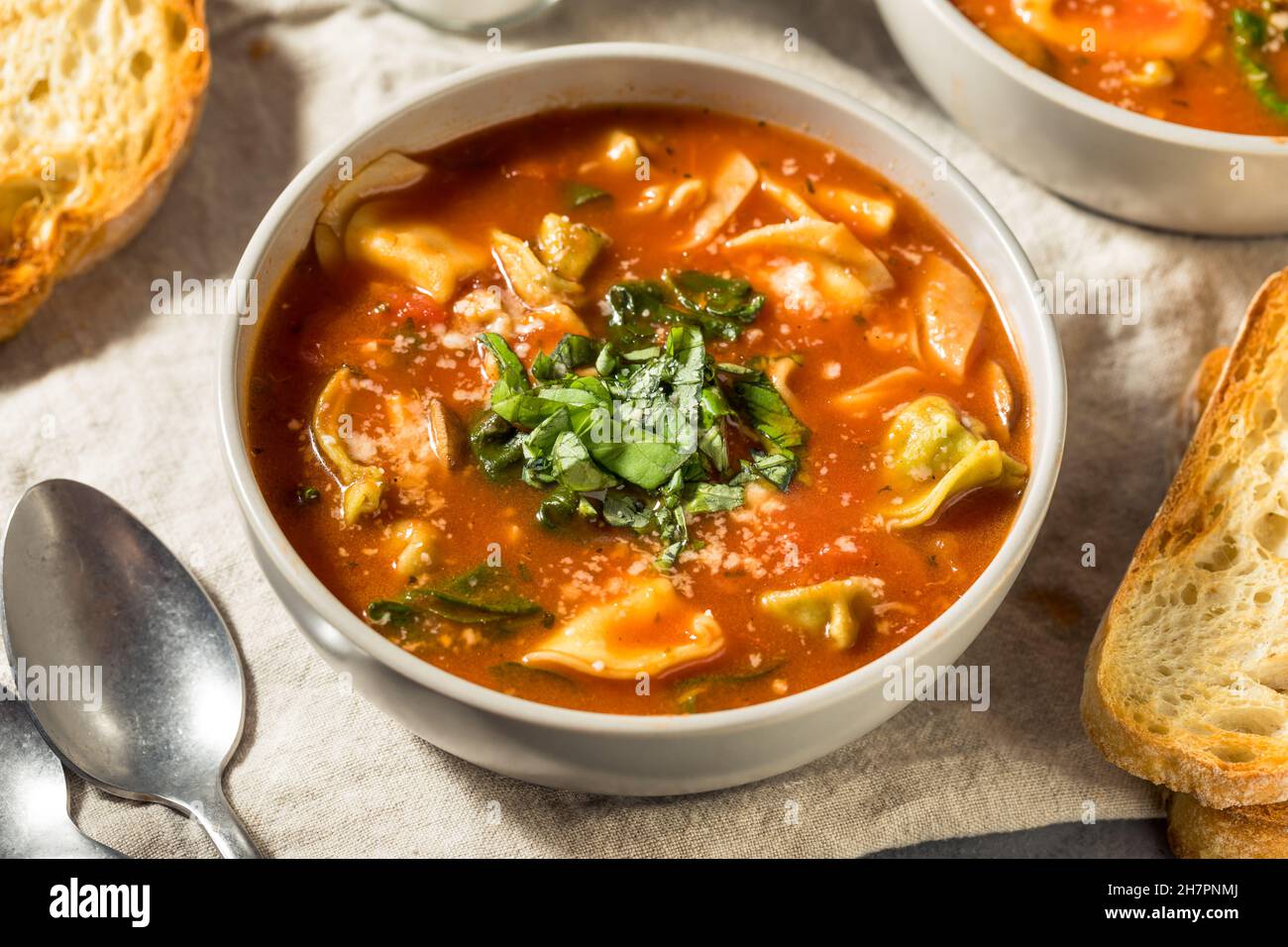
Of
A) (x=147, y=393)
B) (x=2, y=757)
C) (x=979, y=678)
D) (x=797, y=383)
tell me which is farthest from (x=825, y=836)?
(x=147, y=393)

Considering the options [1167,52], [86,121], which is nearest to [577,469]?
[86,121]

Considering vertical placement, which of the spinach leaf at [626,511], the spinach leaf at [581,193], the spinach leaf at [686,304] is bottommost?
the spinach leaf at [626,511]

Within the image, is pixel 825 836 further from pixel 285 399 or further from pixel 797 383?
pixel 285 399

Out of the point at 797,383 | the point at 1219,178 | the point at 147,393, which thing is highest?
the point at 1219,178

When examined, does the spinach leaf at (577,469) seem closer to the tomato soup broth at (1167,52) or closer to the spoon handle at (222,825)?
the spoon handle at (222,825)

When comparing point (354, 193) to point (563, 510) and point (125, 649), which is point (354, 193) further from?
point (125, 649)

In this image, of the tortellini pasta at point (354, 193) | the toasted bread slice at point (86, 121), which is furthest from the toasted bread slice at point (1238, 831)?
the toasted bread slice at point (86, 121)
